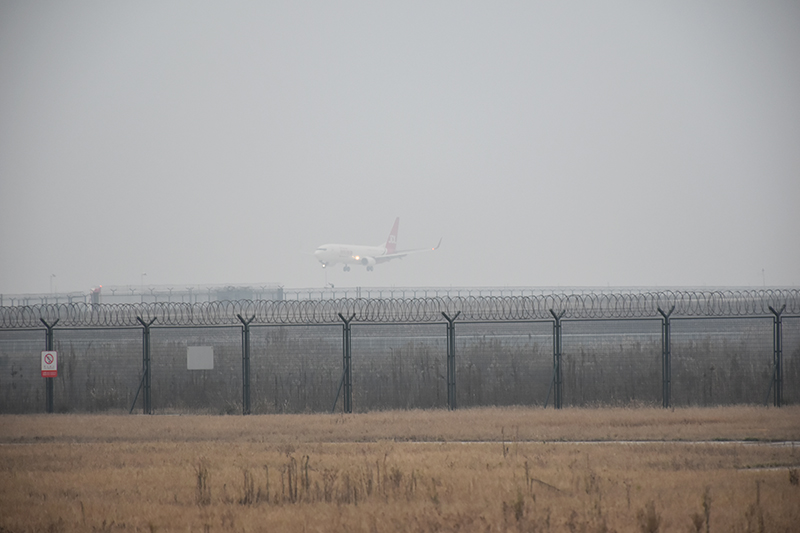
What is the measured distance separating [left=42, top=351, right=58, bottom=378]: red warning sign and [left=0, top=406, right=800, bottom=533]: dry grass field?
2985 millimetres

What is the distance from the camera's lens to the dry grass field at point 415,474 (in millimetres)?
9727

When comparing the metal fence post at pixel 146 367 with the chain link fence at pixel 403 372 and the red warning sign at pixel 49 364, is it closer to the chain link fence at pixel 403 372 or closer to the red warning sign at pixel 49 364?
the chain link fence at pixel 403 372

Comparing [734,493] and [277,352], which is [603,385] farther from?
[734,493]

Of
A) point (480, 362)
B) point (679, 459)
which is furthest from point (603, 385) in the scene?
point (679, 459)

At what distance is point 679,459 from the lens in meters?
12.9

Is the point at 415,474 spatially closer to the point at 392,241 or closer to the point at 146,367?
the point at 146,367

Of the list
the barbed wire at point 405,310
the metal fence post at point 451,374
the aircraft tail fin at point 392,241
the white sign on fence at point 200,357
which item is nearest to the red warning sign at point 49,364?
the barbed wire at point 405,310

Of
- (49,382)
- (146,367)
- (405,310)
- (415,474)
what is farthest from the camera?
(405,310)

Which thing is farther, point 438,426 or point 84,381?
point 84,381

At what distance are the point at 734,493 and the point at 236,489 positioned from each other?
7.28 meters

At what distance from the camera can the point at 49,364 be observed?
2127cm

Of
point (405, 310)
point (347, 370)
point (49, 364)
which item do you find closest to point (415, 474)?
point (347, 370)

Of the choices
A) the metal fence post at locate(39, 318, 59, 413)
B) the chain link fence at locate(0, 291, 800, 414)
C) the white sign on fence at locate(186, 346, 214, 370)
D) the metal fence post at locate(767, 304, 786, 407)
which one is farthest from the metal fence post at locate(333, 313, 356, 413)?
the metal fence post at locate(767, 304, 786, 407)

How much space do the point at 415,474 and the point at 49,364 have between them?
1383 cm
